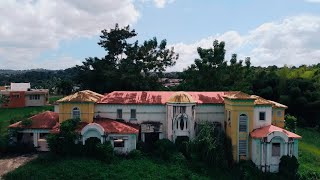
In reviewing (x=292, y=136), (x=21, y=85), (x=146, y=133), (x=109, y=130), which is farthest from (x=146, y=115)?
(x=21, y=85)

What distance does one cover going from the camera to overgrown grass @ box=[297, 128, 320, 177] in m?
29.8

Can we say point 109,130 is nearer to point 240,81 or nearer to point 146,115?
point 146,115

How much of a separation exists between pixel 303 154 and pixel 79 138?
721 inches

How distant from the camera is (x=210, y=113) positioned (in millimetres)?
32844

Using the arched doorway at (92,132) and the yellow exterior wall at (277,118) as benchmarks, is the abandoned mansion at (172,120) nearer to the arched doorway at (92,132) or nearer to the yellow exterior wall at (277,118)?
the arched doorway at (92,132)

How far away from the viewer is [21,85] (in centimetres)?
6094

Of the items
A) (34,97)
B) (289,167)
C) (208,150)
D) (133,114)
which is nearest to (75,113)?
(133,114)

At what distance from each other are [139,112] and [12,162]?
1011cm

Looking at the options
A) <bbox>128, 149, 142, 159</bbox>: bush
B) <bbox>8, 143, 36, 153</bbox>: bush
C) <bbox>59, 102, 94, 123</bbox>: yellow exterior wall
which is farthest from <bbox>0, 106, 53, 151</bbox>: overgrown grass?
<bbox>128, 149, 142, 159</bbox>: bush

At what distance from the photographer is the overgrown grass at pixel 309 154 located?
29822 millimetres

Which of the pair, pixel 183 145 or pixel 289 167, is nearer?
pixel 289 167

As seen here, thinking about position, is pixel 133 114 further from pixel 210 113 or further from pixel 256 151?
pixel 256 151

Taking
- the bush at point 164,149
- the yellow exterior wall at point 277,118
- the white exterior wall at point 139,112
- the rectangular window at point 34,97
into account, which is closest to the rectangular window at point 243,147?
the bush at point 164,149

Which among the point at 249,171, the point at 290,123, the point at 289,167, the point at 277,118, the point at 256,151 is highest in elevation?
the point at 277,118
